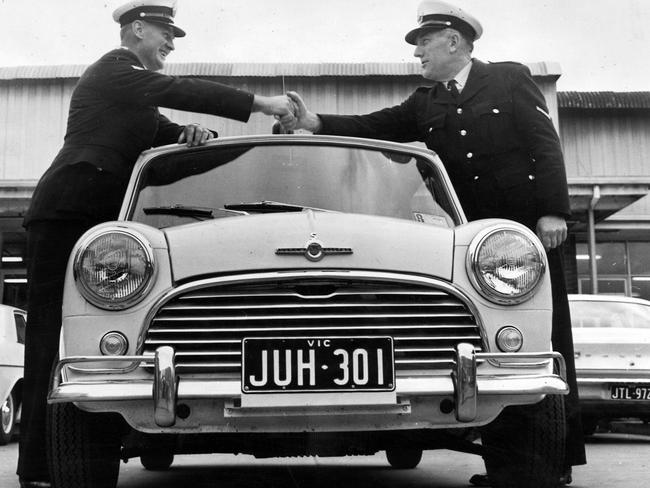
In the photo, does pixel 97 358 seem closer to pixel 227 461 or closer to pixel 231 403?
pixel 231 403

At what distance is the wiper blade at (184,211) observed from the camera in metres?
3.98

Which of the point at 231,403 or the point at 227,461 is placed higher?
the point at 231,403

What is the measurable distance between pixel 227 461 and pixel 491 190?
2930mm

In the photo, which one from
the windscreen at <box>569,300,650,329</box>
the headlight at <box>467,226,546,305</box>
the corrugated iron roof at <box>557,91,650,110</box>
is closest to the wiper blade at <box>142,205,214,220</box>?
the headlight at <box>467,226,546,305</box>

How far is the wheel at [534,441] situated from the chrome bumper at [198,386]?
24cm

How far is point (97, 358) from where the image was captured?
3111mm

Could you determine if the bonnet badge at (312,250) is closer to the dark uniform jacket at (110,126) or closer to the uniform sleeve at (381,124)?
the dark uniform jacket at (110,126)

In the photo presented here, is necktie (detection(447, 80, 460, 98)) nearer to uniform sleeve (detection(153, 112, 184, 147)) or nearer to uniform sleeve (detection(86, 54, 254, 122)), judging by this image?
uniform sleeve (detection(86, 54, 254, 122))

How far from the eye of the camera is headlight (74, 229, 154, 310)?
3.25m

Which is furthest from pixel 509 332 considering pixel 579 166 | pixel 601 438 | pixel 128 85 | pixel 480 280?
pixel 579 166

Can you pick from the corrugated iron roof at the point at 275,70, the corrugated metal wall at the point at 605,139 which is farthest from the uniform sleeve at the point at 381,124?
the corrugated metal wall at the point at 605,139

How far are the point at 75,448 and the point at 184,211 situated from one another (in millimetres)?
1128

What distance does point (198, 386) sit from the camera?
3078 mm

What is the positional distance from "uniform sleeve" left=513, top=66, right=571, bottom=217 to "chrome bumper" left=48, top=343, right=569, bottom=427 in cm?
133
